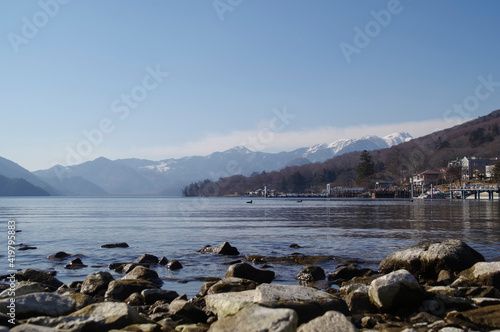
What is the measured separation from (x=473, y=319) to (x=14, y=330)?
27.9 feet

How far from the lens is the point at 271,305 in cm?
856

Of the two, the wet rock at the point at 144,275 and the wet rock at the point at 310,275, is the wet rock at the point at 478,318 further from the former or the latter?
the wet rock at the point at 144,275

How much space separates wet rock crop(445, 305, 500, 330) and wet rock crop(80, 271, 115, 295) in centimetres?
944

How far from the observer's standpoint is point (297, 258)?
19922 mm

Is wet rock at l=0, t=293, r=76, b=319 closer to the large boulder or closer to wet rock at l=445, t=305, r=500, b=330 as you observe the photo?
wet rock at l=445, t=305, r=500, b=330

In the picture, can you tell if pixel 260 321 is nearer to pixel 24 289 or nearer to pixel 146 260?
pixel 24 289

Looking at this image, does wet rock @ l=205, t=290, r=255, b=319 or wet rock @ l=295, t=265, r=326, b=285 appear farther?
wet rock @ l=295, t=265, r=326, b=285

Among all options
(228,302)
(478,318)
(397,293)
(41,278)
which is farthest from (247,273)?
(478,318)

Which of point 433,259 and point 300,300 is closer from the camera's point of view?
point 300,300

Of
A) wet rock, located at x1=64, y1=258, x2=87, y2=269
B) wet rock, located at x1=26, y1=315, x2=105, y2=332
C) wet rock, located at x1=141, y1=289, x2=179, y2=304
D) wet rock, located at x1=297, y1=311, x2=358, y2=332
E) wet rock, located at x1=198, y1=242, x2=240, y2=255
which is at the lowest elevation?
wet rock, located at x1=64, y1=258, x2=87, y2=269

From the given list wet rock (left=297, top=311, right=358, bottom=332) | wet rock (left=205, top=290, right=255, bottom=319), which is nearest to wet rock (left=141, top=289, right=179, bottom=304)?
wet rock (left=205, top=290, right=255, bottom=319)

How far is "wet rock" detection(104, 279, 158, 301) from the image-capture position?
12.4 metres

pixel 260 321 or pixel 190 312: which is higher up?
pixel 260 321

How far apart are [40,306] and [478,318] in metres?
8.88
